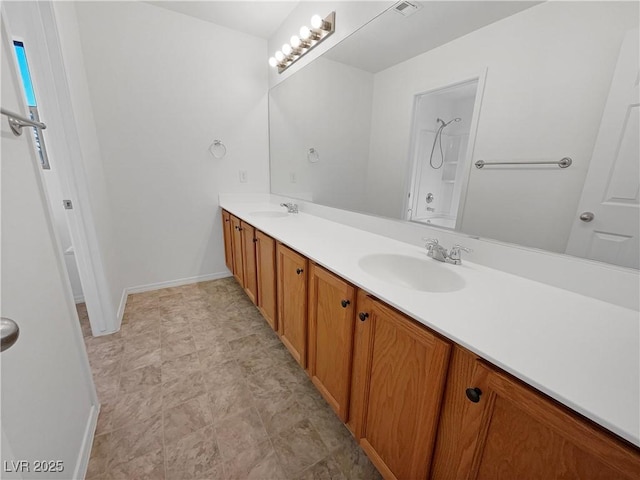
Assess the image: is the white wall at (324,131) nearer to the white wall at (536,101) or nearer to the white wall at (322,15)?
the white wall at (322,15)

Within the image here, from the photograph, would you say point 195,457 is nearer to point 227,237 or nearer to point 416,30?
point 227,237

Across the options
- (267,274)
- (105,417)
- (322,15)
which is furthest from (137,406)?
(322,15)

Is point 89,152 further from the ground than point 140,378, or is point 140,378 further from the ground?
point 89,152

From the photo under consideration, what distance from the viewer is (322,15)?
179cm

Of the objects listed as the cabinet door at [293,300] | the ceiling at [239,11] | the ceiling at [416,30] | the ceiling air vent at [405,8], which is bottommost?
the cabinet door at [293,300]

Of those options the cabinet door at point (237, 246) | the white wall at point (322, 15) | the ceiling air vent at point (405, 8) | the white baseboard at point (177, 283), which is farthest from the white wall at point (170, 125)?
the ceiling air vent at point (405, 8)

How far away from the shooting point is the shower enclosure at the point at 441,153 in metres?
1.02

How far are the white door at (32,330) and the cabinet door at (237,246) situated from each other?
1.20m

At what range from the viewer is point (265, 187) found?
9.43ft

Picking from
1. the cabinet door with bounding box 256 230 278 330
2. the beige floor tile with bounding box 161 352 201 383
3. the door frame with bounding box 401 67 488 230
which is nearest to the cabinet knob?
the door frame with bounding box 401 67 488 230

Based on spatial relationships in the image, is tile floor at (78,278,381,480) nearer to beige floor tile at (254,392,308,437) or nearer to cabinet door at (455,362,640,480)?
beige floor tile at (254,392,308,437)

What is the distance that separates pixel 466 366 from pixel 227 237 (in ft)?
7.78

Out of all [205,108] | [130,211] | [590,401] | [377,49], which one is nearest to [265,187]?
[205,108]

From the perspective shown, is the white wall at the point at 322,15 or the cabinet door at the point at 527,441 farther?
the white wall at the point at 322,15
